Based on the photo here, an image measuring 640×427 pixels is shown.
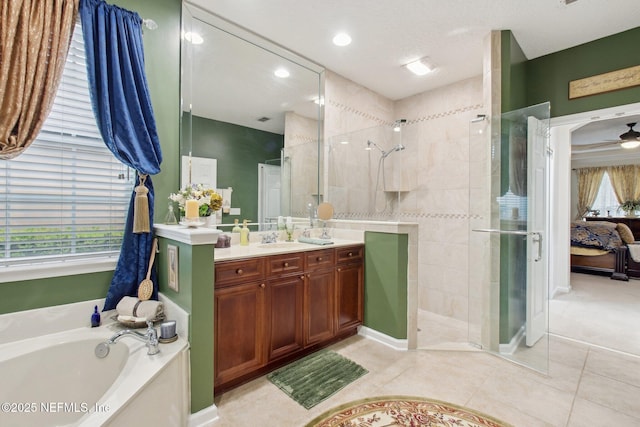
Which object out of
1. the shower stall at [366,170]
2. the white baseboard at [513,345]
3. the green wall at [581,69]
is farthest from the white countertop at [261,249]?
the green wall at [581,69]

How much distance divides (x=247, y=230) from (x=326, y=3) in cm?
194

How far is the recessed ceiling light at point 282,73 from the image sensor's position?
9.66ft

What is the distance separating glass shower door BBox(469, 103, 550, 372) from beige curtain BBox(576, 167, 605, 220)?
7193 mm

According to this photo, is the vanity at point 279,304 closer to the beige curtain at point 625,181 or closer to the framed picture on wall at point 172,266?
the framed picture on wall at point 172,266

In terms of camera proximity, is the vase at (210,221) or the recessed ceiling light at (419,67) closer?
the vase at (210,221)

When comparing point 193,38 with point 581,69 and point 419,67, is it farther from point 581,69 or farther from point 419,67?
point 581,69

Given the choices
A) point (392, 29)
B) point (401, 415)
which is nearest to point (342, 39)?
point (392, 29)

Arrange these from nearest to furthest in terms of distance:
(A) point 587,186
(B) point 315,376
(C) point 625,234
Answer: (B) point 315,376 < (C) point 625,234 < (A) point 587,186

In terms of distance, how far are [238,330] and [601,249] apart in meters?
6.63

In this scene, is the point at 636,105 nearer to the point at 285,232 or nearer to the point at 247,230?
the point at 285,232

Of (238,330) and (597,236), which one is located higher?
(597,236)

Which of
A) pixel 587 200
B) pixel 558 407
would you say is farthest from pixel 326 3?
pixel 587 200

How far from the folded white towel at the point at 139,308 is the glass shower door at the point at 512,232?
265 centimetres

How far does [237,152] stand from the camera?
2.59m
